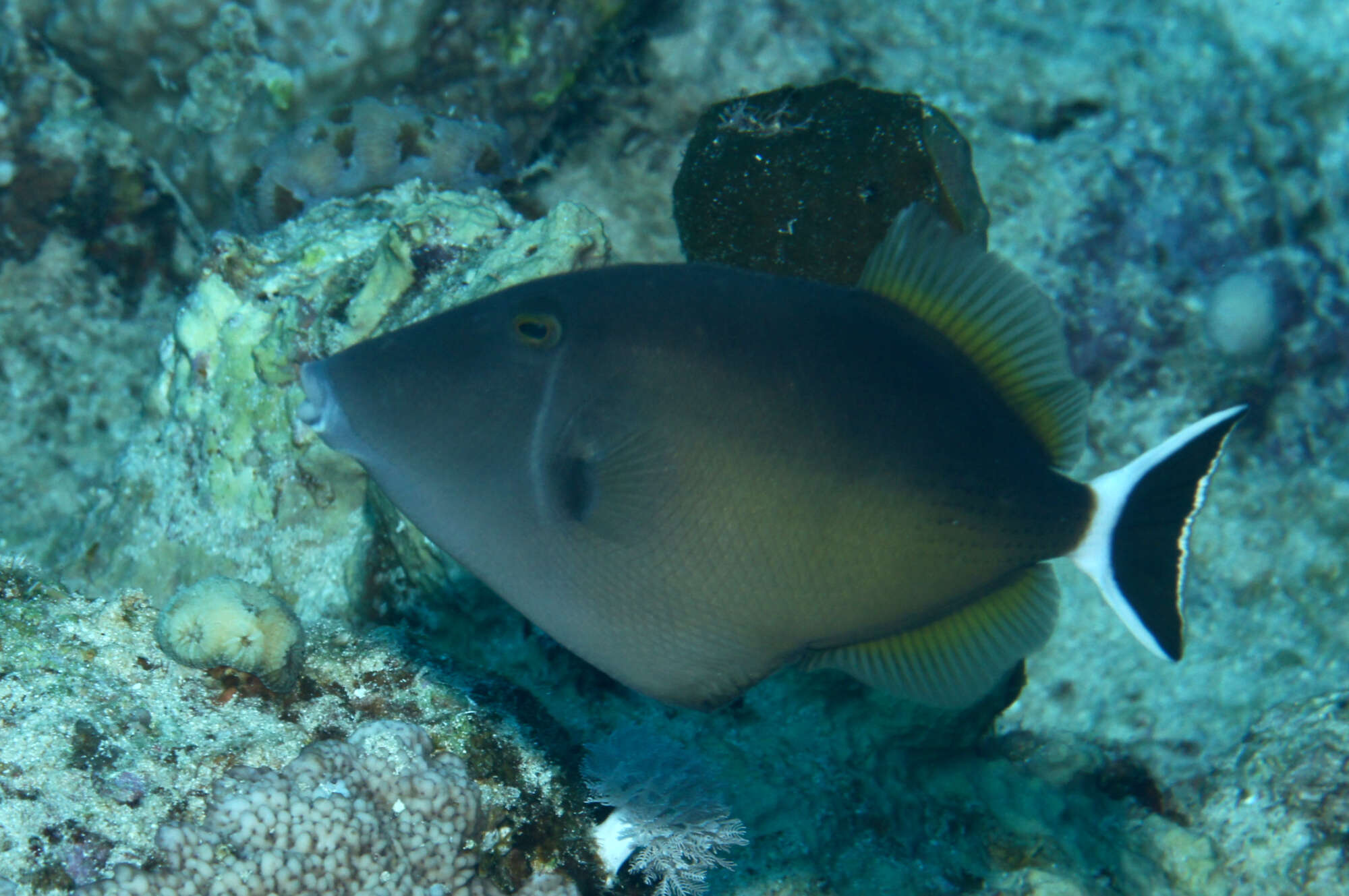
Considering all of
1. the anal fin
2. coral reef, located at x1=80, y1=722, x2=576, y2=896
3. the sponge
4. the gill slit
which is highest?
the gill slit

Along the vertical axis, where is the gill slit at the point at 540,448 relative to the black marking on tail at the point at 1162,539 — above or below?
above

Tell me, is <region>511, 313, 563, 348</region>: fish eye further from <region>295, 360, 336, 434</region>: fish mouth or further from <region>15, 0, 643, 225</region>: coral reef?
<region>15, 0, 643, 225</region>: coral reef

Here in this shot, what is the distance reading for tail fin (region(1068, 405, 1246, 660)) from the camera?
1.84 meters

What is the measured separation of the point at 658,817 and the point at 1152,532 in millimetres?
1728

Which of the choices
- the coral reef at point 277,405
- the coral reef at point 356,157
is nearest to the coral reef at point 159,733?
the coral reef at point 277,405

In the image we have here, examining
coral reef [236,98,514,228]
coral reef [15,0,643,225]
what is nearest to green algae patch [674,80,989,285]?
coral reef [236,98,514,228]

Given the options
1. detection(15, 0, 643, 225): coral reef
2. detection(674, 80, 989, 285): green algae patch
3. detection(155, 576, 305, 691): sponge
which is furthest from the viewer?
detection(15, 0, 643, 225): coral reef

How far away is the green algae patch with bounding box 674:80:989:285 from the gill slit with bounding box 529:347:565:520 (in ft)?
7.86

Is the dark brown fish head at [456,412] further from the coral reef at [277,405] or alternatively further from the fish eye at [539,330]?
the coral reef at [277,405]

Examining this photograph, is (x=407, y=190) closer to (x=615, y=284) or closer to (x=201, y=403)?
(x=201, y=403)

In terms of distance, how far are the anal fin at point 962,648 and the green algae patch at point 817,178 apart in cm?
221

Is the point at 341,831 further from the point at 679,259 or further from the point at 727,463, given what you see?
the point at 679,259

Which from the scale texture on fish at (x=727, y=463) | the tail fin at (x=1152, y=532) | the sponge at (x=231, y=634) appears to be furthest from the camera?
the sponge at (x=231, y=634)

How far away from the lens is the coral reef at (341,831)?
6.33 feet
